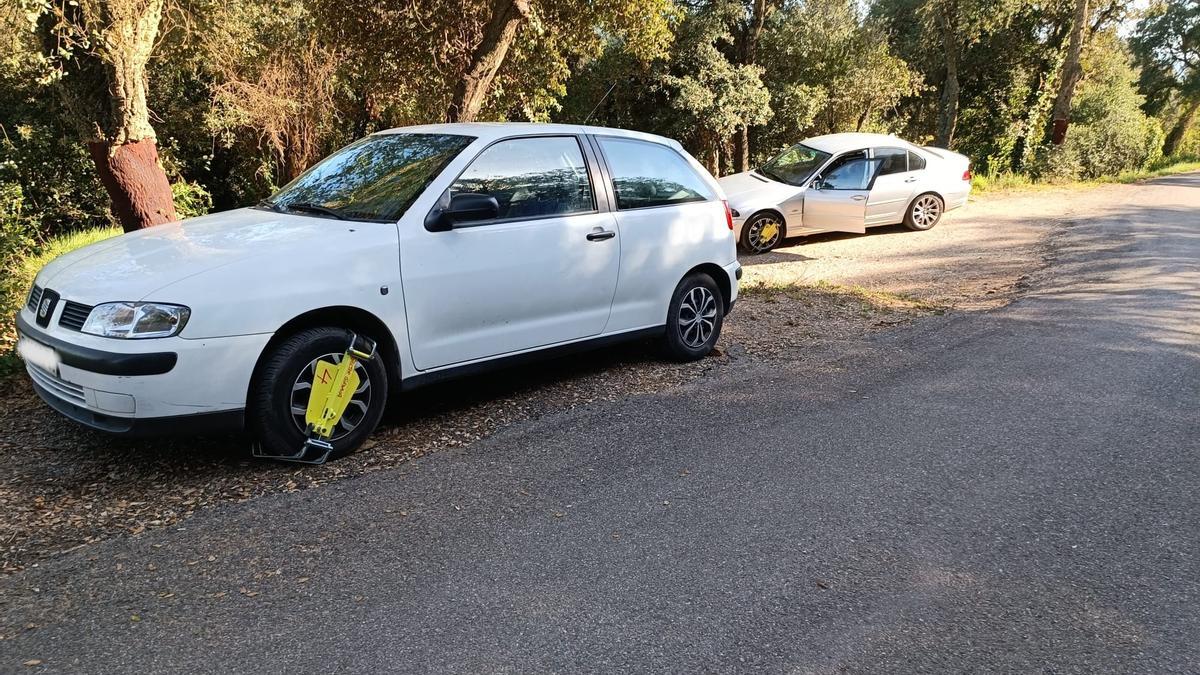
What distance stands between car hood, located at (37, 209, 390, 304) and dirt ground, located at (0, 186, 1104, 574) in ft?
3.08

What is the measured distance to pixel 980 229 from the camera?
47.1 feet

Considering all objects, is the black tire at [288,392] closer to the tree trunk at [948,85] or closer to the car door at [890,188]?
the car door at [890,188]

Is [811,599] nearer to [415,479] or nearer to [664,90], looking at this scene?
[415,479]

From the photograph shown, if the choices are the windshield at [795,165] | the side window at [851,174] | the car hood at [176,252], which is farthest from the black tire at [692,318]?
the side window at [851,174]

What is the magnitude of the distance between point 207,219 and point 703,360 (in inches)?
147

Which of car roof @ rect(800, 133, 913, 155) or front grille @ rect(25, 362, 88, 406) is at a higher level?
car roof @ rect(800, 133, 913, 155)

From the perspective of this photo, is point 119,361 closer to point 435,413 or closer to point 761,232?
point 435,413

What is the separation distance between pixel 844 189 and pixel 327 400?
1049 centimetres

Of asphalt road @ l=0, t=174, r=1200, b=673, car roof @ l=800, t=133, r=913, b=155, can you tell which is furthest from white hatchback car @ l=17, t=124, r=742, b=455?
car roof @ l=800, t=133, r=913, b=155

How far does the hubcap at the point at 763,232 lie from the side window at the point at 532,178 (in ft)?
23.8

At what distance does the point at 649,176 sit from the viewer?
6.13 meters

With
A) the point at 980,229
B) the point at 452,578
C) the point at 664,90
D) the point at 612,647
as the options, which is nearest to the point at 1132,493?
→ the point at 612,647

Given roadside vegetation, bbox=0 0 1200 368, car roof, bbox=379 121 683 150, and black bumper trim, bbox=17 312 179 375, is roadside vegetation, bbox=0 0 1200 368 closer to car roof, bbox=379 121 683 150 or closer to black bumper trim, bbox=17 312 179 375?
black bumper trim, bbox=17 312 179 375

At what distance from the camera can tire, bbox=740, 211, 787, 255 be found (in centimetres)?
1246
